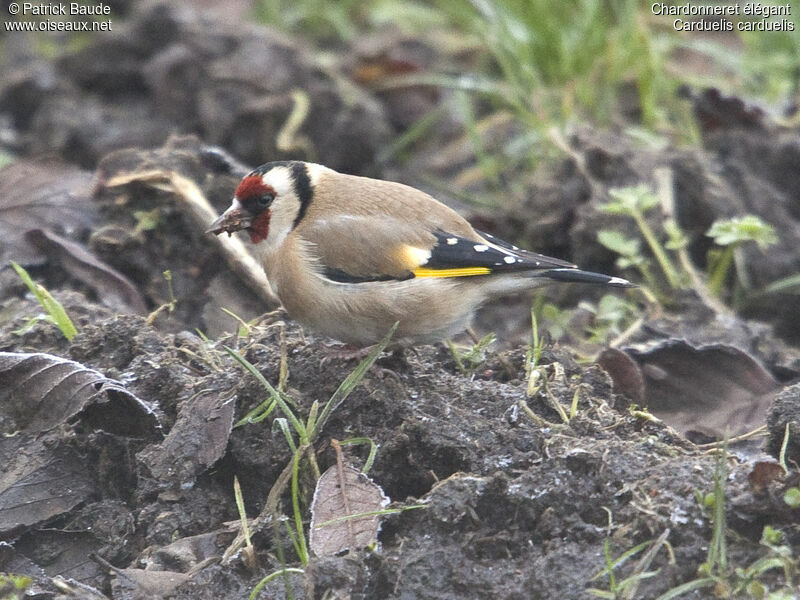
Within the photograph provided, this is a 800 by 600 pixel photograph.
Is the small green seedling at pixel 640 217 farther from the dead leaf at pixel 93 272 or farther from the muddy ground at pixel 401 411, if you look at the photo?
the dead leaf at pixel 93 272

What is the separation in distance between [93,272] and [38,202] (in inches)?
23.7

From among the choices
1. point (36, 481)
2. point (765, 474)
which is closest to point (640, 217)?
point (765, 474)

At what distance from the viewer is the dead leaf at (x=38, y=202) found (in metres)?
4.79

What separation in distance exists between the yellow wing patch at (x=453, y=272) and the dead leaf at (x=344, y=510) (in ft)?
2.88

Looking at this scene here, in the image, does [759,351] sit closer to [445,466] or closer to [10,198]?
[445,466]

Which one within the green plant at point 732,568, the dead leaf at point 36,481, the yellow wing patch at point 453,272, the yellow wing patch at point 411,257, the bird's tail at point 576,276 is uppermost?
the yellow wing patch at point 411,257

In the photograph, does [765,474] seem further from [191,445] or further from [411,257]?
[191,445]

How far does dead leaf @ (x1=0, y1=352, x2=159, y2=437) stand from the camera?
3.42 meters

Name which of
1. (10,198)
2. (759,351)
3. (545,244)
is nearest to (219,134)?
(10,198)

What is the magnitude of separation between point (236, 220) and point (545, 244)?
1.88m

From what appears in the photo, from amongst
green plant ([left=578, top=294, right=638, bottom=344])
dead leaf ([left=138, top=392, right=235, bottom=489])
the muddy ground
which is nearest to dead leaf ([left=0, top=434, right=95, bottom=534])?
the muddy ground

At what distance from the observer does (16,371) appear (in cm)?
350

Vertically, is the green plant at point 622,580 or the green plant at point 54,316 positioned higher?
the green plant at point 54,316

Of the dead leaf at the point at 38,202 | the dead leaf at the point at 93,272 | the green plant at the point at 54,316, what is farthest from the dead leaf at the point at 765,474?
the dead leaf at the point at 38,202
